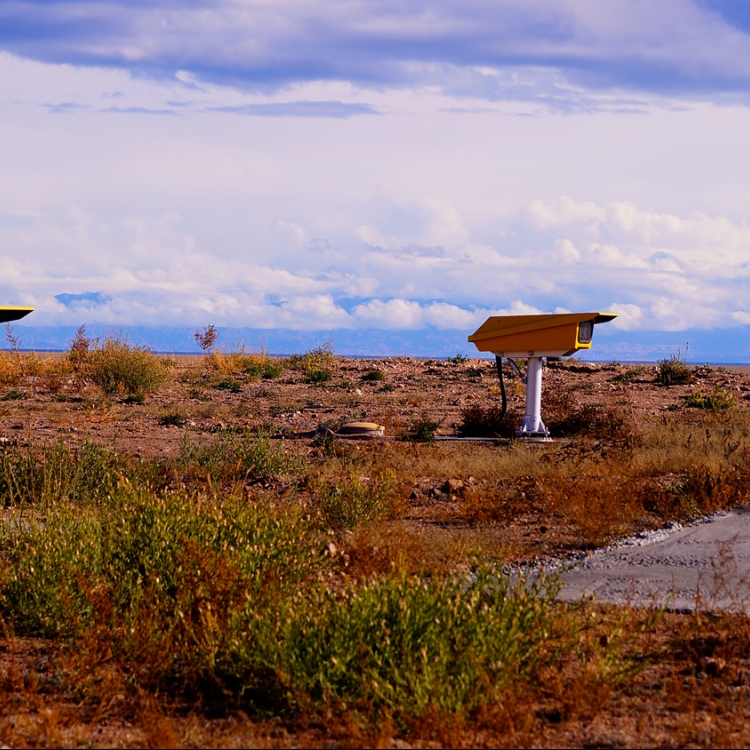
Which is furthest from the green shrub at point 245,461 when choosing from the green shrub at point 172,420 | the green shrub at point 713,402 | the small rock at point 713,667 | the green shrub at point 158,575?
the green shrub at point 713,402

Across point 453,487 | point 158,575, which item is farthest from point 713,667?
point 453,487

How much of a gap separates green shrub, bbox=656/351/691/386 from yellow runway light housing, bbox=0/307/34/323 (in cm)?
1830

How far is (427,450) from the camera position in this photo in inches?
456

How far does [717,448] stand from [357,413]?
7412 millimetres

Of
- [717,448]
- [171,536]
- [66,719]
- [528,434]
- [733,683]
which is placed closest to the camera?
[66,719]

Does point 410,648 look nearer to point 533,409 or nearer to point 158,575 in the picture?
point 158,575

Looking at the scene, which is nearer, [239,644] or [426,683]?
[426,683]

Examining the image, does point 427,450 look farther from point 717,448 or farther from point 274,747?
point 274,747

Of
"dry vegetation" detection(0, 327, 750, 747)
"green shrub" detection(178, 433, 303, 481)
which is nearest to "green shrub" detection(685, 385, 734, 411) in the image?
"dry vegetation" detection(0, 327, 750, 747)

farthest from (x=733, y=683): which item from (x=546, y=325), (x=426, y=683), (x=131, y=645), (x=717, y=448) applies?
(x=546, y=325)

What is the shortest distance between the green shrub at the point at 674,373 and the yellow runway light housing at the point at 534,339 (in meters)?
12.0

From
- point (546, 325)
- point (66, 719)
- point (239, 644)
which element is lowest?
point (66, 719)

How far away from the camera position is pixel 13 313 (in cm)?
864

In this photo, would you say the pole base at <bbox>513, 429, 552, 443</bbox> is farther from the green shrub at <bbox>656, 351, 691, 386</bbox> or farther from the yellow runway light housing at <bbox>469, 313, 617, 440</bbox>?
the green shrub at <bbox>656, 351, 691, 386</bbox>
